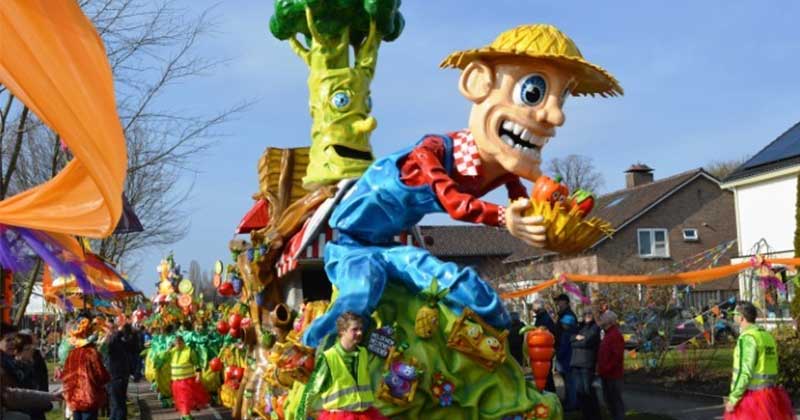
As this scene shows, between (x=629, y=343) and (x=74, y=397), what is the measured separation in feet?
43.1

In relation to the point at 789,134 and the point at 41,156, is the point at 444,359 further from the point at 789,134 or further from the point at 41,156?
the point at 789,134

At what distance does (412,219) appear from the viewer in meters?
6.71

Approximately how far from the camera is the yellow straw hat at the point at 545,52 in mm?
5887

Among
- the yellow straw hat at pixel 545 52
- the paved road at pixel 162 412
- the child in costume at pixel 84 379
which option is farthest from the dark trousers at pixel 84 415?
the yellow straw hat at pixel 545 52

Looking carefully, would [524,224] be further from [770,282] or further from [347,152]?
[770,282]

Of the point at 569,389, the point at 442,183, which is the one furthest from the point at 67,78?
the point at 569,389

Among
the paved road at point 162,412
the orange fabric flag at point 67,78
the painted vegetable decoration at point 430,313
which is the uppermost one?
the orange fabric flag at point 67,78

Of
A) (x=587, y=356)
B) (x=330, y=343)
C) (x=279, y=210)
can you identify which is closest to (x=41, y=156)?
(x=279, y=210)

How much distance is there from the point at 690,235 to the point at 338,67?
2803 cm

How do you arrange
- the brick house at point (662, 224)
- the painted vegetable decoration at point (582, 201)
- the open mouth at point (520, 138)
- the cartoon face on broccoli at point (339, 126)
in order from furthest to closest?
the brick house at point (662, 224)
the cartoon face on broccoli at point (339, 126)
the open mouth at point (520, 138)
the painted vegetable decoration at point (582, 201)

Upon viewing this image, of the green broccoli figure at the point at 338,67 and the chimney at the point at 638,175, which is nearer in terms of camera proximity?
the green broccoli figure at the point at 338,67

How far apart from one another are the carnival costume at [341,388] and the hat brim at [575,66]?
2.12 m

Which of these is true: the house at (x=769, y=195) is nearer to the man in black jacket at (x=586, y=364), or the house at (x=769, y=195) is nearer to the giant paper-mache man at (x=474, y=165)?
the man in black jacket at (x=586, y=364)

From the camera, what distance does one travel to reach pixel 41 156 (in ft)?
66.4
